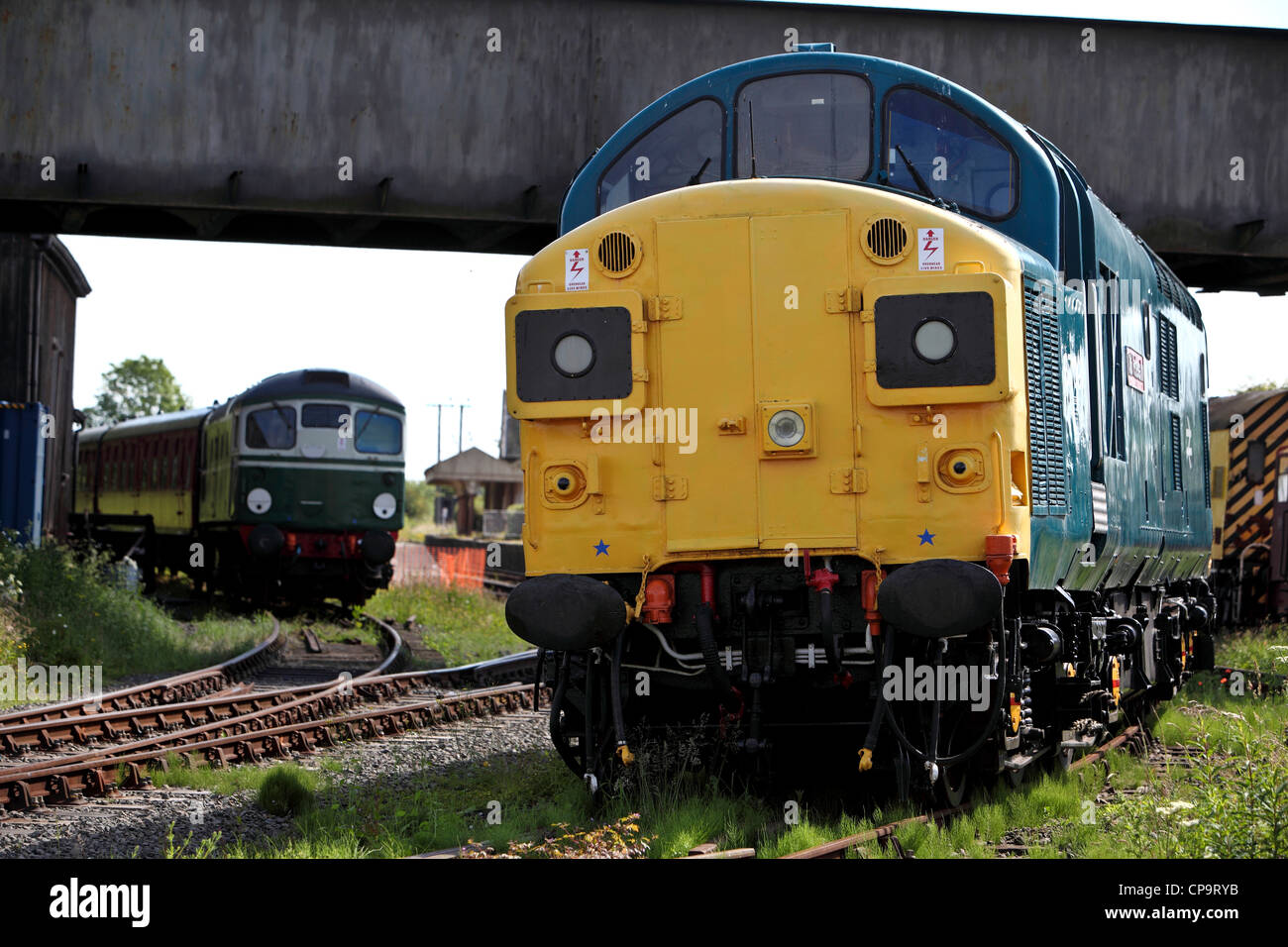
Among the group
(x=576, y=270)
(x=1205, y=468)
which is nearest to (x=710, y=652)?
(x=576, y=270)

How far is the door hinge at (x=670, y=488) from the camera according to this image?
663cm

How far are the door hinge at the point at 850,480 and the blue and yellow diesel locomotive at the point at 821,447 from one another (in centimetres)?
1

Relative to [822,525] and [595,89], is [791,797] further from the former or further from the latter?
[595,89]

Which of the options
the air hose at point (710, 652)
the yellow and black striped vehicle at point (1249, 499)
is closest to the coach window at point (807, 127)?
the air hose at point (710, 652)

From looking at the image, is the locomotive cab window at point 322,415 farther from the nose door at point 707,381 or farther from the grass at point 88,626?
the nose door at point 707,381

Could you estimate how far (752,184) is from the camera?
6742mm

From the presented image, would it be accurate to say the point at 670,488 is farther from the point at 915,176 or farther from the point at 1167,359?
the point at 1167,359

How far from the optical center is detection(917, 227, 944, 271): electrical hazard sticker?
6391 millimetres

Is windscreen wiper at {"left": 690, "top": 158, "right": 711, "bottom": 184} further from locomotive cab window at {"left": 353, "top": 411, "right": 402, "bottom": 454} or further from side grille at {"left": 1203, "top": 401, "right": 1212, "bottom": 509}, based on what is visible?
locomotive cab window at {"left": 353, "top": 411, "right": 402, "bottom": 454}

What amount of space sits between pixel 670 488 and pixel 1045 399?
1.86 metres
